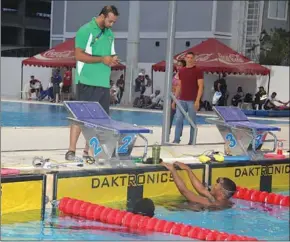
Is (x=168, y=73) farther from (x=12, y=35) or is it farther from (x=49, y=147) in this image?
(x=12, y=35)

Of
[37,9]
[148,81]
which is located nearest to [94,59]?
[148,81]

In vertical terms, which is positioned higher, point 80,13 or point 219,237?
point 80,13

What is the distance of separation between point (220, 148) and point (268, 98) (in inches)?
618

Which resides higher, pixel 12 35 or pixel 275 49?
pixel 12 35

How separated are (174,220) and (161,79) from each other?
2212cm

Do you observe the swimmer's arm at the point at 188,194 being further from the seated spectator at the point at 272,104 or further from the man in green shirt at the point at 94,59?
the seated spectator at the point at 272,104

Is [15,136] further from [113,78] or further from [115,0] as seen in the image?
[115,0]

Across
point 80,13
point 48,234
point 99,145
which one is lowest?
point 48,234

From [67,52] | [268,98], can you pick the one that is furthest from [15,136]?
[67,52]

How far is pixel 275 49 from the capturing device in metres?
29.0

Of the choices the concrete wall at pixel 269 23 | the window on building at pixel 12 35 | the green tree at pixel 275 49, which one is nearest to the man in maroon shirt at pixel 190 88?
the green tree at pixel 275 49

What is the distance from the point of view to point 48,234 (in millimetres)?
5457

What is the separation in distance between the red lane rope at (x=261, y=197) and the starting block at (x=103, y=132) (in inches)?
62.6

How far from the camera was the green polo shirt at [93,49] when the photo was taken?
7.20m
